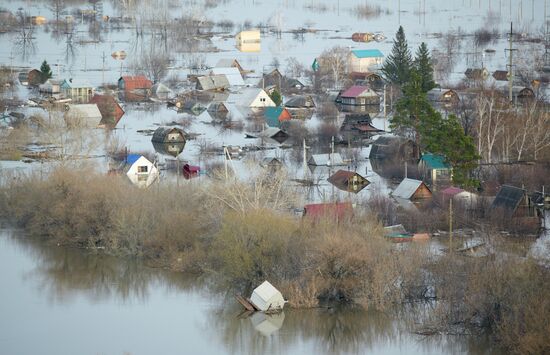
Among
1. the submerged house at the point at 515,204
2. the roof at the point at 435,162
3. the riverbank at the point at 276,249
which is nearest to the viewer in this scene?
the riverbank at the point at 276,249

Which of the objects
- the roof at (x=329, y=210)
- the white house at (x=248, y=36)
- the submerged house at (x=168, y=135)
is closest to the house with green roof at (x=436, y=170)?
the roof at (x=329, y=210)

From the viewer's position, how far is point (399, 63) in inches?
1000

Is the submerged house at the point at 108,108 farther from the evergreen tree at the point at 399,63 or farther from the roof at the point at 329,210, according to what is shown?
the roof at the point at 329,210

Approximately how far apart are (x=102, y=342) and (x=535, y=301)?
11.6 feet

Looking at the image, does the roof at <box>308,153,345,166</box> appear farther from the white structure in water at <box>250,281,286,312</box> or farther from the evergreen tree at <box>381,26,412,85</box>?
the evergreen tree at <box>381,26,412,85</box>

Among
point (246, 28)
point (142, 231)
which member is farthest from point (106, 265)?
point (246, 28)

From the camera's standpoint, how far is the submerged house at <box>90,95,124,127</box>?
A: 21.8 m

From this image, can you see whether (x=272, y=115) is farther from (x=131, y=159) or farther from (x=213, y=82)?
(x=131, y=159)

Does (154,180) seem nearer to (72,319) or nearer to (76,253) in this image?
(76,253)

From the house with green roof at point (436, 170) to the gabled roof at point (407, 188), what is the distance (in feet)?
1.99

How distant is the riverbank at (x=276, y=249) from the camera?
1016 centimetres

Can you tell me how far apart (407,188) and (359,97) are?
8.84 meters

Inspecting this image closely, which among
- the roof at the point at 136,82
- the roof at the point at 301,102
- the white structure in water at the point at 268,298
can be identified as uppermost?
the roof at the point at 136,82

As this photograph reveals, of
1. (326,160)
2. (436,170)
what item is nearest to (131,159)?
(326,160)
